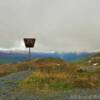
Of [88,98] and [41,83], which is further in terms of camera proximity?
[41,83]

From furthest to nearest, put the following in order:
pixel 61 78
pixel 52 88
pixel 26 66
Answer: pixel 26 66 → pixel 61 78 → pixel 52 88

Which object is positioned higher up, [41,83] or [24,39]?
[24,39]

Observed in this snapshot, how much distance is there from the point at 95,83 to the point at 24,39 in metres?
15.5

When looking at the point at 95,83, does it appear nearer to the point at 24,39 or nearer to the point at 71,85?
the point at 71,85

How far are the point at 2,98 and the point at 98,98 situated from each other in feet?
19.4

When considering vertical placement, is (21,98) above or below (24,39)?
below

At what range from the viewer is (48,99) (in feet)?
73.9

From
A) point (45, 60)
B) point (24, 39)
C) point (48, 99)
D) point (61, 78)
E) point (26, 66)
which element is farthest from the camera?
point (45, 60)

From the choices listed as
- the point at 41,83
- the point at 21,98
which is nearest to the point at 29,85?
the point at 41,83

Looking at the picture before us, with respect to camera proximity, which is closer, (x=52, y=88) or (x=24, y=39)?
(x=52, y=88)

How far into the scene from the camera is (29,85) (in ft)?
107

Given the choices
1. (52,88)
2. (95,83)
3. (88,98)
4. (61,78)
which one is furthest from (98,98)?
(61,78)

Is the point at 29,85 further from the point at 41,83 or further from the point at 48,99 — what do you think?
the point at 48,99

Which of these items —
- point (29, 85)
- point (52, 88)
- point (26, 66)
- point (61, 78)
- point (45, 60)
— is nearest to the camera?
point (52, 88)
